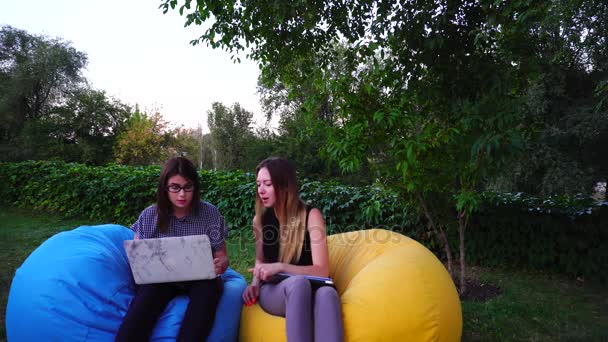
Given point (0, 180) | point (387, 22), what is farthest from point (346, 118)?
point (0, 180)

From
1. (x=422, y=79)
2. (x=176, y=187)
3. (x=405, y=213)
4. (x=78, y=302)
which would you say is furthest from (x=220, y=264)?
(x=405, y=213)

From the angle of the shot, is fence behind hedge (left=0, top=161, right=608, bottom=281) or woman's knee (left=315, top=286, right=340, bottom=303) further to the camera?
fence behind hedge (left=0, top=161, right=608, bottom=281)

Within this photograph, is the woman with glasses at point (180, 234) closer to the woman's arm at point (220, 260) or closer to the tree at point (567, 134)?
the woman's arm at point (220, 260)


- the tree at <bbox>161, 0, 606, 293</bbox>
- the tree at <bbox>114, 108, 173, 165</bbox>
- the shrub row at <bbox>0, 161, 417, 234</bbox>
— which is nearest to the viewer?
the tree at <bbox>161, 0, 606, 293</bbox>

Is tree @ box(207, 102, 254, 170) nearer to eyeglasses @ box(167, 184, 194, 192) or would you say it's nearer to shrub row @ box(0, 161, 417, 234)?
shrub row @ box(0, 161, 417, 234)

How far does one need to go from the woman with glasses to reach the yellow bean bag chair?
1.07 ft

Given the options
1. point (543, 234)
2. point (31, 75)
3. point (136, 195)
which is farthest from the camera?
point (31, 75)

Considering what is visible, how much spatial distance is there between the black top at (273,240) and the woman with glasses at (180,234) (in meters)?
0.30

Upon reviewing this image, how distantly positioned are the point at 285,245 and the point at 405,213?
303 cm

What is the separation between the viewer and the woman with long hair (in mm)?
2186

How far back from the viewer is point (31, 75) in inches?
855

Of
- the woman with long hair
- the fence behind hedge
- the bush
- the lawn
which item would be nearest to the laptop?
the woman with long hair

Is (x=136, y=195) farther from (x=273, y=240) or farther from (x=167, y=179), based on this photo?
(x=273, y=240)

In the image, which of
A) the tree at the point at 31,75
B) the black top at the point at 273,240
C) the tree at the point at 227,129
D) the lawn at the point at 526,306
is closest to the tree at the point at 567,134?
the lawn at the point at 526,306
